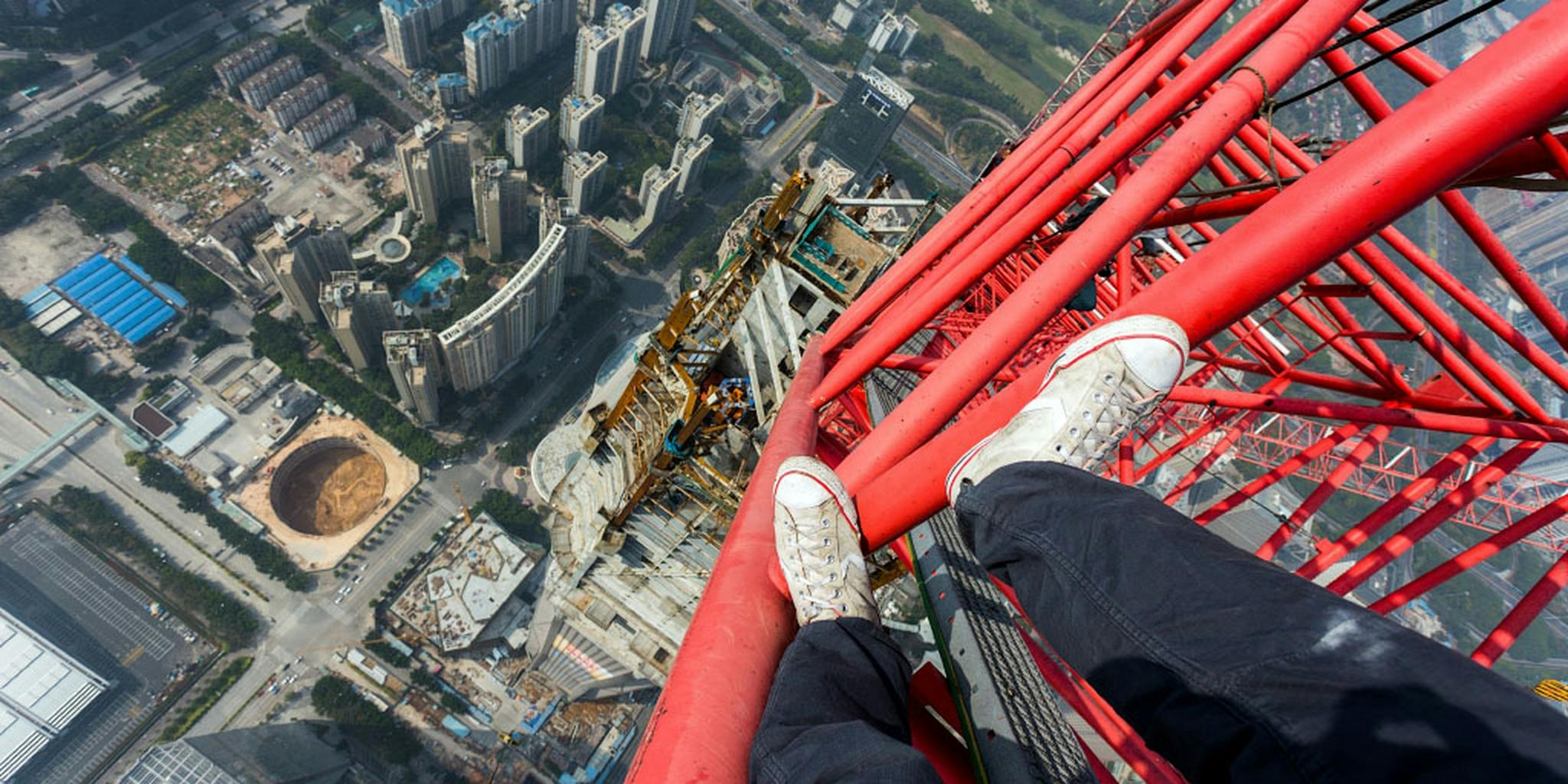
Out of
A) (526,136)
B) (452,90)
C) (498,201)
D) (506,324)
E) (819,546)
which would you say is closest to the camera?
(819,546)

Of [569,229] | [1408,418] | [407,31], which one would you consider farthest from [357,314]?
[1408,418]

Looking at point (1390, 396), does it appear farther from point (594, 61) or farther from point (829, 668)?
point (594, 61)

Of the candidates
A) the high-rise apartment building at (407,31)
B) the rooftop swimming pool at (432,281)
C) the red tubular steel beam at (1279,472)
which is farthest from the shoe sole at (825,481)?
the high-rise apartment building at (407,31)

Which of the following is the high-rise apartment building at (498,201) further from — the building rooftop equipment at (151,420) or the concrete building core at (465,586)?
the building rooftop equipment at (151,420)

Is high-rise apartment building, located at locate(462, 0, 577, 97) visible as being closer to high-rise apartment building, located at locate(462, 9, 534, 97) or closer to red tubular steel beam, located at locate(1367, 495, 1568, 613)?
high-rise apartment building, located at locate(462, 9, 534, 97)

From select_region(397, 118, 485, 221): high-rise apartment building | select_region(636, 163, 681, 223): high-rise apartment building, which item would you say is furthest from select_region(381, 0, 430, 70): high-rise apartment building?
select_region(636, 163, 681, 223): high-rise apartment building
